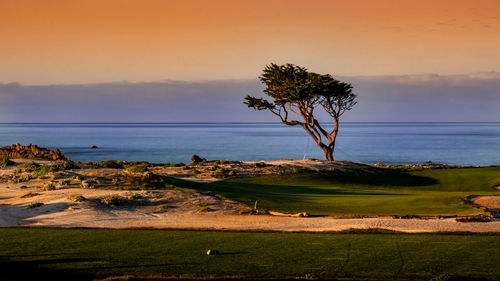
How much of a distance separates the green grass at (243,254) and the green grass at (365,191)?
20.0 feet

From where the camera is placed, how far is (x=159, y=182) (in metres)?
29.9

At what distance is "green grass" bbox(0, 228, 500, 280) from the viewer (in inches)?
496

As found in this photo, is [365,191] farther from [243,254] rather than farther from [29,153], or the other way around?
[29,153]

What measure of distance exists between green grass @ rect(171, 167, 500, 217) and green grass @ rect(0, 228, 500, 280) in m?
6.10

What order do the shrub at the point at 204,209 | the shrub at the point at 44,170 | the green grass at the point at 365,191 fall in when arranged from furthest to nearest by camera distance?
the shrub at the point at 44,170
the green grass at the point at 365,191
the shrub at the point at 204,209

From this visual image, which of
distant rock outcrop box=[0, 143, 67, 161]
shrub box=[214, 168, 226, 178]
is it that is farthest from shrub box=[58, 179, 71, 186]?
distant rock outcrop box=[0, 143, 67, 161]

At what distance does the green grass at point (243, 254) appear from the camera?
1259cm

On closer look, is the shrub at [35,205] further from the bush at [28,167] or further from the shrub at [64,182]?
the bush at [28,167]

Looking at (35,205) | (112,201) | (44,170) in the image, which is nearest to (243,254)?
(112,201)

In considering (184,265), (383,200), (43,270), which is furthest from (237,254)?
(383,200)

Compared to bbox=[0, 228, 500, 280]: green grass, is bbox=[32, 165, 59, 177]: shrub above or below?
above

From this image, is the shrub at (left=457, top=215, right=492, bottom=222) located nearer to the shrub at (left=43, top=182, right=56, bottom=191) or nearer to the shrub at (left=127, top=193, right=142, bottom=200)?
the shrub at (left=127, top=193, right=142, bottom=200)

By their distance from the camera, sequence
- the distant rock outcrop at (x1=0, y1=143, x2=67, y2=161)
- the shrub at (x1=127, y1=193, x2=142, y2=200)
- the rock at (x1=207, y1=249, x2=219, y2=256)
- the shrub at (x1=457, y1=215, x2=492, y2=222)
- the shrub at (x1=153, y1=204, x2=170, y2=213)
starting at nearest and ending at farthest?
the rock at (x1=207, y1=249, x2=219, y2=256) → the shrub at (x1=457, y1=215, x2=492, y2=222) → the shrub at (x1=153, y1=204, x2=170, y2=213) → the shrub at (x1=127, y1=193, x2=142, y2=200) → the distant rock outcrop at (x1=0, y1=143, x2=67, y2=161)

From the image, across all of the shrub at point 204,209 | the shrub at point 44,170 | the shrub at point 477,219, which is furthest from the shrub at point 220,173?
the shrub at point 477,219
